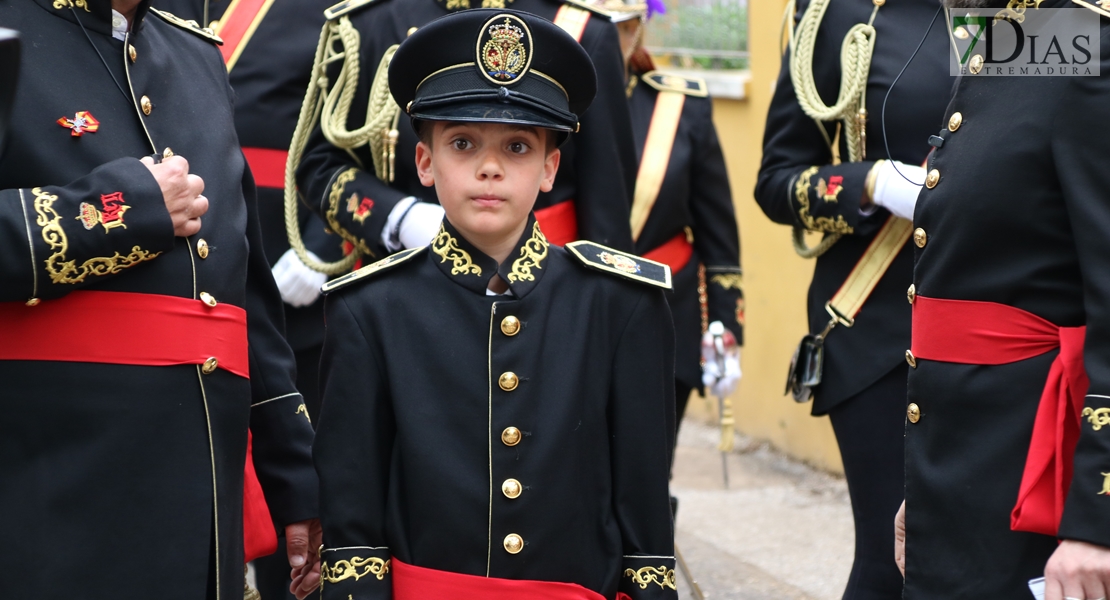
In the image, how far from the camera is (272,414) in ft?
9.22

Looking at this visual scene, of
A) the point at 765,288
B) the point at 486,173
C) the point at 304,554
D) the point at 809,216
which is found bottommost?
the point at 304,554

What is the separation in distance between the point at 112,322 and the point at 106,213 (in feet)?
0.62

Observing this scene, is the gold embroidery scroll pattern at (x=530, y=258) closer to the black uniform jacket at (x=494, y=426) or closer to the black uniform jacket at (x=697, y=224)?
the black uniform jacket at (x=494, y=426)

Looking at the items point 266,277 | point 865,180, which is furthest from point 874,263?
point 266,277

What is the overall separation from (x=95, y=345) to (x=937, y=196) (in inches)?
57.7

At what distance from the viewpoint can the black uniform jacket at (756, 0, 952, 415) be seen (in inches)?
132

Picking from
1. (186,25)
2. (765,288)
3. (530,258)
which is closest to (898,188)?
(530,258)

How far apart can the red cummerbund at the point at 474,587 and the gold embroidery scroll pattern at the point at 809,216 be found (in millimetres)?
1467

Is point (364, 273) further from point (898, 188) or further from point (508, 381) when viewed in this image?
point (898, 188)

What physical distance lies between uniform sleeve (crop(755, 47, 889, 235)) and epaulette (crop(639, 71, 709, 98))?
0.90 metres

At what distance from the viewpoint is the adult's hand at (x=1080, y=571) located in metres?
2.15

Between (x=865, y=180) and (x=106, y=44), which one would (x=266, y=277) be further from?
(x=865, y=180)

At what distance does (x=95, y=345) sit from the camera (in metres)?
2.32

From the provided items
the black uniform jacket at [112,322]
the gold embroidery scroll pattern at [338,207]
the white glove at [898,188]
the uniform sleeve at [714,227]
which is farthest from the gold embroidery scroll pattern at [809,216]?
the black uniform jacket at [112,322]
